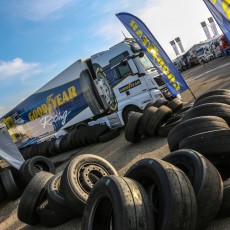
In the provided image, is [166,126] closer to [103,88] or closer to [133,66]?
[133,66]

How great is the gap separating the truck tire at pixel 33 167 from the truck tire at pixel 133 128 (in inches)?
95.2

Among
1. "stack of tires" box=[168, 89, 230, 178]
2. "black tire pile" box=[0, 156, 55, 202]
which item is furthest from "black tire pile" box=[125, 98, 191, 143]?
"black tire pile" box=[0, 156, 55, 202]

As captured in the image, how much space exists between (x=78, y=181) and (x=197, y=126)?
1.98 m

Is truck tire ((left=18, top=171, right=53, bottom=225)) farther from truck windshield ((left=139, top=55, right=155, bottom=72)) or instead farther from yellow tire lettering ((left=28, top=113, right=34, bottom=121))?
yellow tire lettering ((left=28, top=113, right=34, bottom=121))

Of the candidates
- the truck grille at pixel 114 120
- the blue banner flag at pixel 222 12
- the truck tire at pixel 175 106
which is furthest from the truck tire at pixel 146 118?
the truck grille at pixel 114 120

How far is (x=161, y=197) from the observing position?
8.97 ft

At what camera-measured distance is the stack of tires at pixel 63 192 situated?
13.5 feet

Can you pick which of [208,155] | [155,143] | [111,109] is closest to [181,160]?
[208,155]

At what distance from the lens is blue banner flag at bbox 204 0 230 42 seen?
6.65 meters

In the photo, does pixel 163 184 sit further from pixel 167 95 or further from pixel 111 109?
pixel 111 109

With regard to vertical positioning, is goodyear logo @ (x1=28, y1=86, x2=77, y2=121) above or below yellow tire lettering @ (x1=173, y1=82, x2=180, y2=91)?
above

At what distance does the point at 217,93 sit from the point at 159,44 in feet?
16.8

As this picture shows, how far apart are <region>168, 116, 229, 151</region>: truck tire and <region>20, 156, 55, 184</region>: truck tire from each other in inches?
180

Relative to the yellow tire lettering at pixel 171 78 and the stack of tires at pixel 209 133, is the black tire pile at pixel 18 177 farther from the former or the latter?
the yellow tire lettering at pixel 171 78
